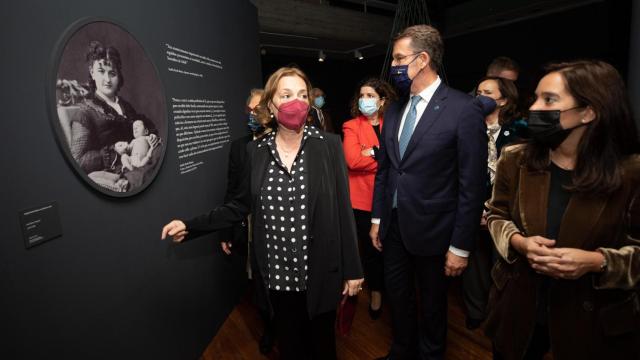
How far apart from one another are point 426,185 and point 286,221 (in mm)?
764

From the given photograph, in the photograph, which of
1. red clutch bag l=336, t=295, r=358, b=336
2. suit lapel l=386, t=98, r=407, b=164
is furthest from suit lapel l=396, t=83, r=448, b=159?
red clutch bag l=336, t=295, r=358, b=336

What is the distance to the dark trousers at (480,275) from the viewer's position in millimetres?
2633

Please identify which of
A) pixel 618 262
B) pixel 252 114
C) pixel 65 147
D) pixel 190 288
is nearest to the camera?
pixel 618 262

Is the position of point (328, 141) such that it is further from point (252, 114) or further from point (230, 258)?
point (230, 258)

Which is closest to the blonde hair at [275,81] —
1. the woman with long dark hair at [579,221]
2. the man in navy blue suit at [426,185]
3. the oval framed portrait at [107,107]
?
the man in navy blue suit at [426,185]

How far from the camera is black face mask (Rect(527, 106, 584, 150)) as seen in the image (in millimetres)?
1316

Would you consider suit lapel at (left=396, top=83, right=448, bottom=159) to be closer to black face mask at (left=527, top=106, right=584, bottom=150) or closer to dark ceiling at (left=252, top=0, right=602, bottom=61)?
black face mask at (left=527, top=106, right=584, bottom=150)

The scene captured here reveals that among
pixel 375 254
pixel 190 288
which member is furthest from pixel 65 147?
pixel 375 254

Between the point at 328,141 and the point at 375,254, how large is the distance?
1.52 m

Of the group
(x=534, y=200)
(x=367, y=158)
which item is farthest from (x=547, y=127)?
(x=367, y=158)

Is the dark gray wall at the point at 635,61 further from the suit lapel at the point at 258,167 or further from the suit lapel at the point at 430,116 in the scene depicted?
the suit lapel at the point at 258,167

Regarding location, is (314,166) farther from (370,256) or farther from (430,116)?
(370,256)

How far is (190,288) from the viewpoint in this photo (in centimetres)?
237

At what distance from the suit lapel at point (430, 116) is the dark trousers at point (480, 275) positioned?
1245 mm
